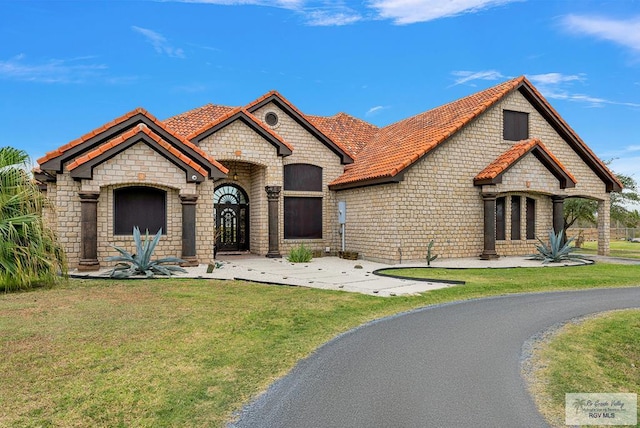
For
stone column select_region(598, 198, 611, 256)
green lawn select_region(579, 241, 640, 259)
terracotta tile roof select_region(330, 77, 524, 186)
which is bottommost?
green lawn select_region(579, 241, 640, 259)

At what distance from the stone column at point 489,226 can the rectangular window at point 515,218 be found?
2.14 meters

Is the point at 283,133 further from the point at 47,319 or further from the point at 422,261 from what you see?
the point at 47,319

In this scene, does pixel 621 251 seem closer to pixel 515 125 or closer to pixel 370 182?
pixel 515 125

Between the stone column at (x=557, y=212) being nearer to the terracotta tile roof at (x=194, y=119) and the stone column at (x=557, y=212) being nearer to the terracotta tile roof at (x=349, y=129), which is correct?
the terracotta tile roof at (x=349, y=129)

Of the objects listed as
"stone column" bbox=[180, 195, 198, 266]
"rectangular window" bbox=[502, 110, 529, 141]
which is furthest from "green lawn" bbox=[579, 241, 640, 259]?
"stone column" bbox=[180, 195, 198, 266]

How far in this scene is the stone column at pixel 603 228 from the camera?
75.5ft

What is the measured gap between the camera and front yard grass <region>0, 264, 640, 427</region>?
15.0 ft

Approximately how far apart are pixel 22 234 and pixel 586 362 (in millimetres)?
11661

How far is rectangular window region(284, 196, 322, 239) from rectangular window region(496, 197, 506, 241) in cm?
817

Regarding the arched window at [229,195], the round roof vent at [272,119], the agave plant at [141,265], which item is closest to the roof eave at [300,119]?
the round roof vent at [272,119]

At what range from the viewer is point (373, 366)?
19.3 ft

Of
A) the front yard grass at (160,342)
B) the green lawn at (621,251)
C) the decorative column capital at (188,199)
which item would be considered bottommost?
the green lawn at (621,251)

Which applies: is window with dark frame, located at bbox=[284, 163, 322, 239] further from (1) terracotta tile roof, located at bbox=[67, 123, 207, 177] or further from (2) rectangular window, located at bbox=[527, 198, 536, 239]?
(2) rectangular window, located at bbox=[527, 198, 536, 239]

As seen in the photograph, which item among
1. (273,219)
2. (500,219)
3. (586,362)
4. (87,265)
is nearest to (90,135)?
(87,265)
